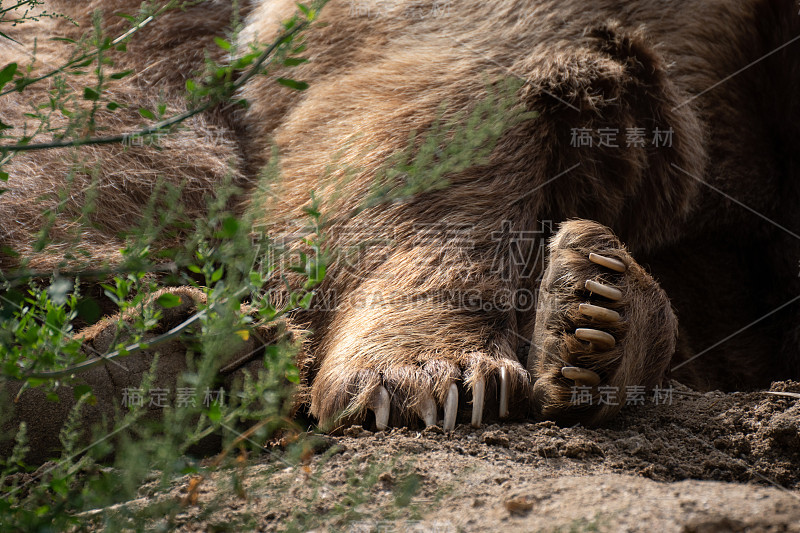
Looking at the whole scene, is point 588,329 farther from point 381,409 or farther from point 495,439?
point 381,409

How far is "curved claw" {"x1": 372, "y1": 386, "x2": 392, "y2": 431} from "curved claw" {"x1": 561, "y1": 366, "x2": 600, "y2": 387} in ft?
1.64

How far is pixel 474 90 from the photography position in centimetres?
271

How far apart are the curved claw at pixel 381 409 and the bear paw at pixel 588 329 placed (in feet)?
1.44

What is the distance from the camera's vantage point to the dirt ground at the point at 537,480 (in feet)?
4.51

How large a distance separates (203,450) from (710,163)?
240cm

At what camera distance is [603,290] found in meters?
2.09

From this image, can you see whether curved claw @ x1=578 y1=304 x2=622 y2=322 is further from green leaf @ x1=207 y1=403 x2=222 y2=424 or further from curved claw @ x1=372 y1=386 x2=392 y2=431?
green leaf @ x1=207 y1=403 x2=222 y2=424

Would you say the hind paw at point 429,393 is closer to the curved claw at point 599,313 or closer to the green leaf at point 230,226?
the curved claw at point 599,313

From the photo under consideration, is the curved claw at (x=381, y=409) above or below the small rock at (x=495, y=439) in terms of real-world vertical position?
above

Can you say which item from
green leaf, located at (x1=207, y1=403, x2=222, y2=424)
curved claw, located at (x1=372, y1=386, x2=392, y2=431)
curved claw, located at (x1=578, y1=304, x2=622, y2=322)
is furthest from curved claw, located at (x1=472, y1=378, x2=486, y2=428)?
green leaf, located at (x1=207, y1=403, x2=222, y2=424)

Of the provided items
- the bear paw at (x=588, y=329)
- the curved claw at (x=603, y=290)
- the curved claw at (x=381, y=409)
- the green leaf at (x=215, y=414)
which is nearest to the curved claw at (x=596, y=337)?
the bear paw at (x=588, y=329)

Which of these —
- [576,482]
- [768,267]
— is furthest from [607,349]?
[768,267]

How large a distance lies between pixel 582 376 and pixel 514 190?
80 cm

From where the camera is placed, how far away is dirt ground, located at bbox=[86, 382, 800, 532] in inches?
54.1
